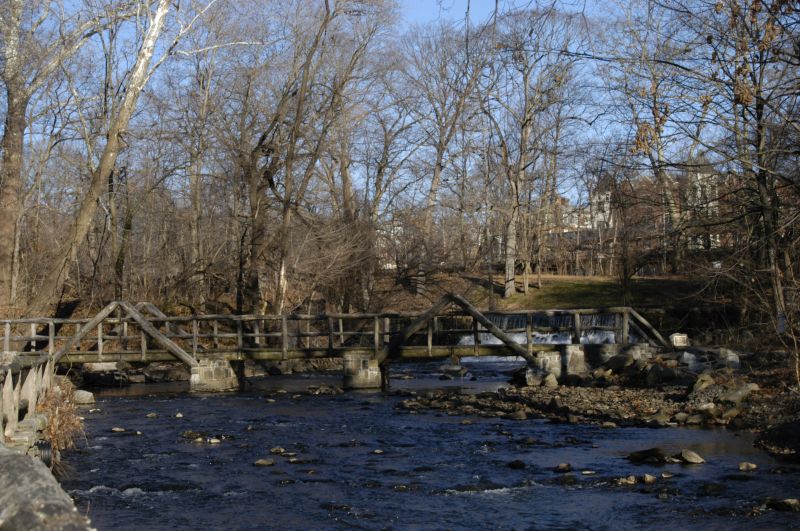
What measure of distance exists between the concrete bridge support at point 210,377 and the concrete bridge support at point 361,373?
288 cm

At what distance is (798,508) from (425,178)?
3204 cm

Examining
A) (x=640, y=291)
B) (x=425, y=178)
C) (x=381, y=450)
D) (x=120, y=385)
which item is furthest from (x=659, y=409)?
(x=425, y=178)

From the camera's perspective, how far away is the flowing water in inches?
332

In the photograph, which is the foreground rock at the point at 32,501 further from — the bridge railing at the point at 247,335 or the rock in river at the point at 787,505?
the bridge railing at the point at 247,335

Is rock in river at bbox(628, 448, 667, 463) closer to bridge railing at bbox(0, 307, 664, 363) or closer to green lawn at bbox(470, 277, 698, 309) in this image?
bridge railing at bbox(0, 307, 664, 363)

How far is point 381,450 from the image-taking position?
40.5 feet

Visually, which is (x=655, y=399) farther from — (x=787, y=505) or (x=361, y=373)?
(x=787, y=505)

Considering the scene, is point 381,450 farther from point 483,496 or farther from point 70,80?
point 70,80

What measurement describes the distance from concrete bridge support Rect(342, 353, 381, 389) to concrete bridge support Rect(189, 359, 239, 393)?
2.88 meters

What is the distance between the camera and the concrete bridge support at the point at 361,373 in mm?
20828

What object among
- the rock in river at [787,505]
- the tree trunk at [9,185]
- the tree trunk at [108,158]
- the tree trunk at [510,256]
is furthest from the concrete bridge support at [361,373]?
the tree trunk at [510,256]

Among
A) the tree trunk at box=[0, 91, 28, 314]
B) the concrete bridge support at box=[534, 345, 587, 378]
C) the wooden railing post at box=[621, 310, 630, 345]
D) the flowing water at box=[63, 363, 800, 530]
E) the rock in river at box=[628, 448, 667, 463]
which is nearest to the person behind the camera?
the flowing water at box=[63, 363, 800, 530]

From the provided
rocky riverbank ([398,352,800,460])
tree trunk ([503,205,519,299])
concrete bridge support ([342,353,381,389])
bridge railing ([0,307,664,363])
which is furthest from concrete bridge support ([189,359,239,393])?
tree trunk ([503,205,519,299])

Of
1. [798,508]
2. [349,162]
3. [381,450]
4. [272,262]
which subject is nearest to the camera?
[798,508]
